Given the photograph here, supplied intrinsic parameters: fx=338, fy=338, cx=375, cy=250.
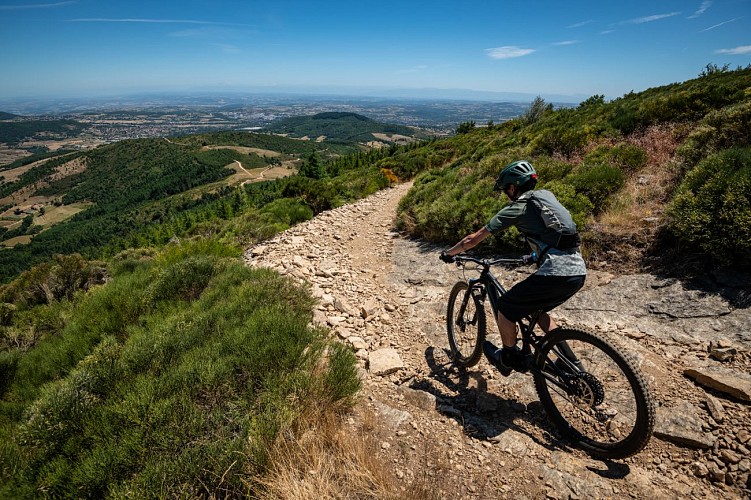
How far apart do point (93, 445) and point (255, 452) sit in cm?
129

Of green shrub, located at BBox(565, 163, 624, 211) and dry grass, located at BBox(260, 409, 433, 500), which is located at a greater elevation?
green shrub, located at BBox(565, 163, 624, 211)

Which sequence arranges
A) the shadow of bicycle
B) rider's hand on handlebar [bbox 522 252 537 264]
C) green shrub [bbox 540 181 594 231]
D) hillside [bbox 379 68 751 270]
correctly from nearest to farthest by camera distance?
the shadow of bicycle
rider's hand on handlebar [bbox 522 252 537 264]
hillside [bbox 379 68 751 270]
green shrub [bbox 540 181 594 231]

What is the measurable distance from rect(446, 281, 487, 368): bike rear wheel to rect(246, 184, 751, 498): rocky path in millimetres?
244

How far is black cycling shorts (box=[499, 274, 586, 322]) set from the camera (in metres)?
3.14

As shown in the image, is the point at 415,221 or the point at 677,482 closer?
the point at 677,482

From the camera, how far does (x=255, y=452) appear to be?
256cm

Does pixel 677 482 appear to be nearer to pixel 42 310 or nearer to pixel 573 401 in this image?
pixel 573 401

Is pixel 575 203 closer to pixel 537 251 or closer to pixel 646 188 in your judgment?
pixel 646 188

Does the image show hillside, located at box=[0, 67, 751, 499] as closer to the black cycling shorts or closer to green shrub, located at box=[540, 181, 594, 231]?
green shrub, located at box=[540, 181, 594, 231]

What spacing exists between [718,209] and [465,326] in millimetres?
4000

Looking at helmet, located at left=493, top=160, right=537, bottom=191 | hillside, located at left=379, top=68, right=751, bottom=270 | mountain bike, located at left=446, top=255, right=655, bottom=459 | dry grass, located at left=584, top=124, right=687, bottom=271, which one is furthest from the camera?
dry grass, located at left=584, top=124, right=687, bottom=271

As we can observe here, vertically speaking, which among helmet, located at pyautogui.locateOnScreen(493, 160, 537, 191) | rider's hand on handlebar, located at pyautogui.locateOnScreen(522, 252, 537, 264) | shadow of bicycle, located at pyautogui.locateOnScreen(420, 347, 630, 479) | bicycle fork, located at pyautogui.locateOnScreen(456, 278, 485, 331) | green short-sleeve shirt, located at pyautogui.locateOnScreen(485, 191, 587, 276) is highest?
helmet, located at pyautogui.locateOnScreen(493, 160, 537, 191)

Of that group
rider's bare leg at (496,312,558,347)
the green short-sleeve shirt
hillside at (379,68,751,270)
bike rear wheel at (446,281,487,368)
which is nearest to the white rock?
bike rear wheel at (446,281,487,368)


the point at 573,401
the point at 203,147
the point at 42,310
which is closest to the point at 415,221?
the point at 573,401
